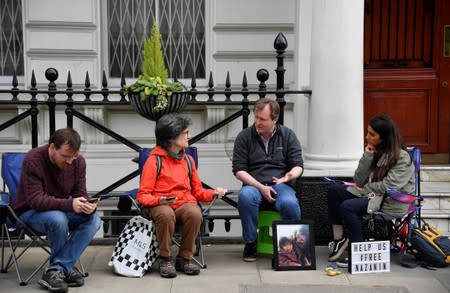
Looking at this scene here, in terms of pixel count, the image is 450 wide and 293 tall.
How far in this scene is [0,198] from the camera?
5.48 m

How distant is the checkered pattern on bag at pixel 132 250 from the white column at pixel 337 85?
1807 millimetres

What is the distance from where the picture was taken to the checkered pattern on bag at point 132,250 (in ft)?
18.2

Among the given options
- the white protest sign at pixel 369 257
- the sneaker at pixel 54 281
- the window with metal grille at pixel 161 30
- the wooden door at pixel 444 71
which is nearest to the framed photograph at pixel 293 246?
the white protest sign at pixel 369 257

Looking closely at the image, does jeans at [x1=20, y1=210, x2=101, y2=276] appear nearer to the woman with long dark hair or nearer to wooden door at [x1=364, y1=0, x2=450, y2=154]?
the woman with long dark hair

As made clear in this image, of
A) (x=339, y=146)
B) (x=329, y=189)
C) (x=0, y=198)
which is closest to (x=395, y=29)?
(x=339, y=146)

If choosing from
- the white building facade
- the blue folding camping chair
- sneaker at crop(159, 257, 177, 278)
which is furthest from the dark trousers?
the blue folding camping chair

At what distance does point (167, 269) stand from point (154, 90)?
170 centimetres

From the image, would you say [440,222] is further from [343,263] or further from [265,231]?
[265,231]

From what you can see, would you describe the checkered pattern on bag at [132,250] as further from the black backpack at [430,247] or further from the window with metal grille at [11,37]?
the window with metal grille at [11,37]

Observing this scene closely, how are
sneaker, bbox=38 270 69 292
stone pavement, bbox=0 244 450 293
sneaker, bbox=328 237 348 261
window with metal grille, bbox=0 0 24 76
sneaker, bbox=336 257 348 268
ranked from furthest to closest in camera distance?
1. window with metal grille, bbox=0 0 24 76
2. sneaker, bbox=328 237 348 261
3. sneaker, bbox=336 257 348 268
4. stone pavement, bbox=0 244 450 293
5. sneaker, bbox=38 270 69 292

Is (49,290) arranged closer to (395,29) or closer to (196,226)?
(196,226)

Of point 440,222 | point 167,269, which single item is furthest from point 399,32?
point 167,269

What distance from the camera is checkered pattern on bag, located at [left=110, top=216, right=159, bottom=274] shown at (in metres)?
5.54

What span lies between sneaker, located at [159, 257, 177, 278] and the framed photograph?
895mm
